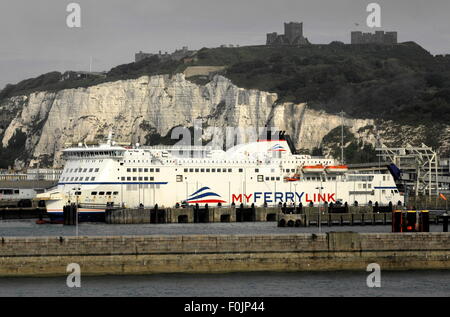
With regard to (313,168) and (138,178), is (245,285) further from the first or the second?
(313,168)

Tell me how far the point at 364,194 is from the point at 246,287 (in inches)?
2235

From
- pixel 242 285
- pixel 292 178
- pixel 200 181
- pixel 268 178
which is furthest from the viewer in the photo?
pixel 292 178

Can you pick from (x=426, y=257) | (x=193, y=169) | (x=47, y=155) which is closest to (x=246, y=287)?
(x=426, y=257)

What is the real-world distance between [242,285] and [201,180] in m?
50.2

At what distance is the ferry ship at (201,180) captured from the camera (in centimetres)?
9119

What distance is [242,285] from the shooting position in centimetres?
4447

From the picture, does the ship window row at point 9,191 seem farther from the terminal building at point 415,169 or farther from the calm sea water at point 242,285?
the calm sea water at point 242,285

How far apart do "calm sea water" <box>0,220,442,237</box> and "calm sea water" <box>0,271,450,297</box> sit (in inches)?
905

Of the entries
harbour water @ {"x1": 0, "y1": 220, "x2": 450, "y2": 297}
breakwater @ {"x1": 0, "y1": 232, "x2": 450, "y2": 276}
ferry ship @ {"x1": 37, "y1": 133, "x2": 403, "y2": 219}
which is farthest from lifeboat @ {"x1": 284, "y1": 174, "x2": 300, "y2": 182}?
harbour water @ {"x1": 0, "y1": 220, "x2": 450, "y2": 297}

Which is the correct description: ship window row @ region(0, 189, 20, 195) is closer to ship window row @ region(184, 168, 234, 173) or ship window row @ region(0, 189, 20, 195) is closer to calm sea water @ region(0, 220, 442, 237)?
ship window row @ region(184, 168, 234, 173)

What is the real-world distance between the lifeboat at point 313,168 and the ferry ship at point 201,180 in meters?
0.11

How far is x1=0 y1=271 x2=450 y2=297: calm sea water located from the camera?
42.9 meters

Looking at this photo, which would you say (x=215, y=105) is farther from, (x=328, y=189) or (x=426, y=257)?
(x=426, y=257)

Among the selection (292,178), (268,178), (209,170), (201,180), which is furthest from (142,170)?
(292,178)
